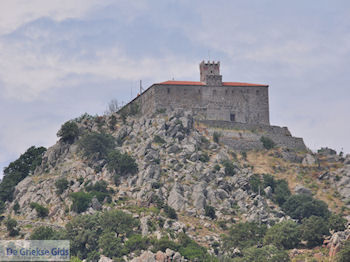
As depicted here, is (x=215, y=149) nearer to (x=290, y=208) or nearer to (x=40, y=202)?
(x=290, y=208)

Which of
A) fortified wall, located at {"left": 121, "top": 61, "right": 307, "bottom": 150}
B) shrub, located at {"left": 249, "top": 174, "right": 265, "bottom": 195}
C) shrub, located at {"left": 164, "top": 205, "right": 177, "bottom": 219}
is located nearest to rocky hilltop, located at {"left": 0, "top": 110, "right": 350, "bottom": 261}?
shrub, located at {"left": 164, "top": 205, "right": 177, "bottom": 219}

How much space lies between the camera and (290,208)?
120 metres

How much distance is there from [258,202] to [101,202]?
22.8 metres

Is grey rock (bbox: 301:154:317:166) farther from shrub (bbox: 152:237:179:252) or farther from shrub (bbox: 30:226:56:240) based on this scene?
shrub (bbox: 30:226:56:240)

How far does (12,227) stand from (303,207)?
4227 cm

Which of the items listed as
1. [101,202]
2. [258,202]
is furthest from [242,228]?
[101,202]

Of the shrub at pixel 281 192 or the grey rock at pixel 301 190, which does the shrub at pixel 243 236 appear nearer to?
the shrub at pixel 281 192

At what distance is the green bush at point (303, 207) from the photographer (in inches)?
4683

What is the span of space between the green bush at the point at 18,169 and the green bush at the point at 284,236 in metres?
46.4

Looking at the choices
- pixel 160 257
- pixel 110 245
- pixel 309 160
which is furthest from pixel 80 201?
pixel 309 160

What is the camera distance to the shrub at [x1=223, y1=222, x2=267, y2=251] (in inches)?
4092

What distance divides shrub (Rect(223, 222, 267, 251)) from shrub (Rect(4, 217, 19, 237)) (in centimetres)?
2950

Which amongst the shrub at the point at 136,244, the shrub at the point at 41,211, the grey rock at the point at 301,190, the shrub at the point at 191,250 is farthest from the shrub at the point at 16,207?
the grey rock at the point at 301,190

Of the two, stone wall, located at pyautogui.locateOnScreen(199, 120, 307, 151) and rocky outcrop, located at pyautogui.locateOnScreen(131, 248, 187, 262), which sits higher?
stone wall, located at pyautogui.locateOnScreen(199, 120, 307, 151)
